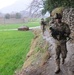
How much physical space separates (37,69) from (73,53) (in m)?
2.30

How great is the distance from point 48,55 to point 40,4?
20.7m

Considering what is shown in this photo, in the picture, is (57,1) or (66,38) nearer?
(66,38)

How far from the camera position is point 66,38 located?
830cm

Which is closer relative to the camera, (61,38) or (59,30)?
(59,30)

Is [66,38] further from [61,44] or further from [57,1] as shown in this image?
[57,1]

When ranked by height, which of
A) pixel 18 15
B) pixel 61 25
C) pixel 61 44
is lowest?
pixel 18 15

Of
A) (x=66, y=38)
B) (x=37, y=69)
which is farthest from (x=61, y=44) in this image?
(x=37, y=69)

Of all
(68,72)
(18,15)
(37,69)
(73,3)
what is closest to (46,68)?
(37,69)

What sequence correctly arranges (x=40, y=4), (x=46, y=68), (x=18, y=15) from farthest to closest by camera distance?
(x=18, y=15) → (x=40, y=4) → (x=46, y=68)

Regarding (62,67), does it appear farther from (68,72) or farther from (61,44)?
(61,44)

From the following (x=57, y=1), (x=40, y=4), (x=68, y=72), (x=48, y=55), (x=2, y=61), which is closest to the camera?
(x=68, y=72)

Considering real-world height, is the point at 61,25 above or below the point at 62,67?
above

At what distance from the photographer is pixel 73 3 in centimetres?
1789

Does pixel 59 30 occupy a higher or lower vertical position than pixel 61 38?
higher
